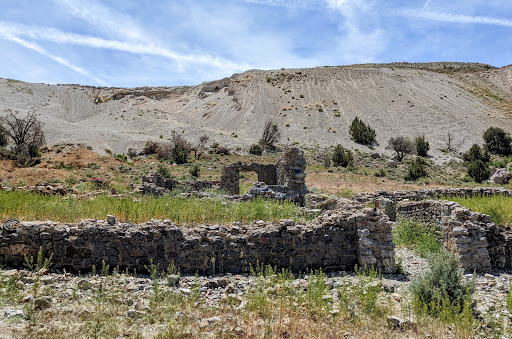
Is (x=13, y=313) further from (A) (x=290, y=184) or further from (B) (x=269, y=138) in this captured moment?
(B) (x=269, y=138)

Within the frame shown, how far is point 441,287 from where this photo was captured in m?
6.70

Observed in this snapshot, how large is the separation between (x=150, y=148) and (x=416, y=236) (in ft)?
132

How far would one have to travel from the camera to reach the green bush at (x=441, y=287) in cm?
648

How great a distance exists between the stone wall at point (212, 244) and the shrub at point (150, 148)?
132 feet

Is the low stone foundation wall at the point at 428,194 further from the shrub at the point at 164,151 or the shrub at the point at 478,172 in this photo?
the shrub at the point at 164,151

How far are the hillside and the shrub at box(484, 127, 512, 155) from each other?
1.93 m

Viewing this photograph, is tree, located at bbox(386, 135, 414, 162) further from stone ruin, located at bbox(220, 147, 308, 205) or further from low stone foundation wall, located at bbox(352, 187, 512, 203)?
stone ruin, located at bbox(220, 147, 308, 205)

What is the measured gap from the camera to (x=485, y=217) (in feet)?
32.2

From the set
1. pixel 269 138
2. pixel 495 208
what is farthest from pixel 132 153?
pixel 495 208

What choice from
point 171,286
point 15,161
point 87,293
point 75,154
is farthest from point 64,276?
point 75,154

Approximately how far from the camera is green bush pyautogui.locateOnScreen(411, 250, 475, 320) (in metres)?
6.48

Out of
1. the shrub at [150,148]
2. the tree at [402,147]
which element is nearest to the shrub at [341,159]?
the tree at [402,147]

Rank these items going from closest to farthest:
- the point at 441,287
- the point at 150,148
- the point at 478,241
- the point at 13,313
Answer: the point at 13,313 < the point at 441,287 < the point at 478,241 < the point at 150,148

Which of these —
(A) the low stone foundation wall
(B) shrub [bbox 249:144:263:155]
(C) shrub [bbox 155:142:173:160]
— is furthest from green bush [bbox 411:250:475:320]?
(B) shrub [bbox 249:144:263:155]
